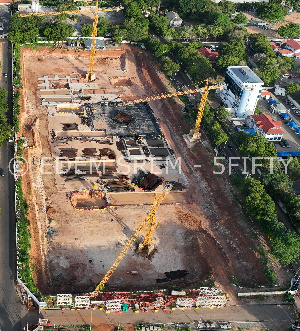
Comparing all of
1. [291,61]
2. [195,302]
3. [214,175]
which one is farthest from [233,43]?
[195,302]

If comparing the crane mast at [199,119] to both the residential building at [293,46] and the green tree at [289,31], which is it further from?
the green tree at [289,31]

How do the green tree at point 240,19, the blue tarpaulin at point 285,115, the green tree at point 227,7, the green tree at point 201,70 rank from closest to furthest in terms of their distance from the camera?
the blue tarpaulin at point 285,115 < the green tree at point 201,70 < the green tree at point 240,19 < the green tree at point 227,7

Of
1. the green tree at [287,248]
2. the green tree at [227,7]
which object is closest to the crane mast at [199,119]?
the green tree at [287,248]

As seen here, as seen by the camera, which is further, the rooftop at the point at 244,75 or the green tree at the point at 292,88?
the green tree at the point at 292,88

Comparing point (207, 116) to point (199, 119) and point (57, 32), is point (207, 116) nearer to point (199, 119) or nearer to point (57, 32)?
point (199, 119)

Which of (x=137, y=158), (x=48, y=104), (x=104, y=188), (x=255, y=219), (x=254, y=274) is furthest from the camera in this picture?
(x=48, y=104)

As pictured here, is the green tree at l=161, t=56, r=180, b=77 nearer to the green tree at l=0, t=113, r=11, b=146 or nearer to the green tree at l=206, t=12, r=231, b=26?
the green tree at l=206, t=12, r=231, b=26

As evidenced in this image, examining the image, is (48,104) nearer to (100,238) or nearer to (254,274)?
(100,238)
